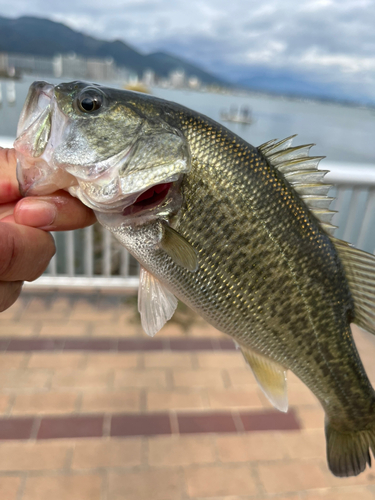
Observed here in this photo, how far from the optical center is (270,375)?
1.18 m

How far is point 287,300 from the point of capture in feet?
3.37

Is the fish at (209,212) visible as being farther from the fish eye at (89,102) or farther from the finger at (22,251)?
the finger at (22,251)

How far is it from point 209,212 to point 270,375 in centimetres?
65

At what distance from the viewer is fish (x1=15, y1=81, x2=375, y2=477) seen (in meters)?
0.91

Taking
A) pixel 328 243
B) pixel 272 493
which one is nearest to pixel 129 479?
pixel 272 493

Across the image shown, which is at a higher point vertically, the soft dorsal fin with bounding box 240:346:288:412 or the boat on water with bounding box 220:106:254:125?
the boat on water with bounding box 220:106:254:125

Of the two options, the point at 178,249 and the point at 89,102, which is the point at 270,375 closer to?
the point at 178,249

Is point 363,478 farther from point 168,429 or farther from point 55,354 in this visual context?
point 55,354

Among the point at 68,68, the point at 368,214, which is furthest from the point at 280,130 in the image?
the point at 368,214

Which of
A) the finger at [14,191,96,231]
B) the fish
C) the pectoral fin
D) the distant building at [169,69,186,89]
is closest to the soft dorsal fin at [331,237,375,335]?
the fish

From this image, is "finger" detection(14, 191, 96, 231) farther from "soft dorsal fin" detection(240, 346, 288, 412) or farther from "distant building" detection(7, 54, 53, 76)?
"distant building" detection(7, 54, 53, 76)

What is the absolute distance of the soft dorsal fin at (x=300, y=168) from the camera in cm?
100

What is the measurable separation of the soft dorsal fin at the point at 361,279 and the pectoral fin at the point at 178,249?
1.56 ft

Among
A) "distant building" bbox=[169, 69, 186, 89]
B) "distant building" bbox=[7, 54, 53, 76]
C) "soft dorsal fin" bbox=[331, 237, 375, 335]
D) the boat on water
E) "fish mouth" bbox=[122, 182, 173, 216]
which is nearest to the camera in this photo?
"fish mouth" bbox=[122, 182, 173, 216]
